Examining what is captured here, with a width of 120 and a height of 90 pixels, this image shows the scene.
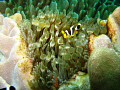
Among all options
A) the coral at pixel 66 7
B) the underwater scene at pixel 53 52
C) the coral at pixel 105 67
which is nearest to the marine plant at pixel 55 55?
the underwater scene at pixel 53 52

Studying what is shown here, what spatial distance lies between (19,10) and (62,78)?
268 cm

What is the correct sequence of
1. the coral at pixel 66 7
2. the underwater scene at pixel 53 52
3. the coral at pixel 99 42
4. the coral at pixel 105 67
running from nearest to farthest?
the coral at pixel 105 67 → the underwater scene at pixel 53 52 → the coral at pixel 99 42 → the coral at pixel 66 7

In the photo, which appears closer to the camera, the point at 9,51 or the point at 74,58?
the point at 74,58

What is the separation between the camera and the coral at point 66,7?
3574 mm

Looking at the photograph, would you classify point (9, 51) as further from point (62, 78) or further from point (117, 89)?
point (117, 89)

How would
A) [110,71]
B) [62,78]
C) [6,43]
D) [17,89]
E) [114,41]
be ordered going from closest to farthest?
[110,71] < [62,78] < [17,89] < [114,41] < [6,43]

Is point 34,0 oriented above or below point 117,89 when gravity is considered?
above

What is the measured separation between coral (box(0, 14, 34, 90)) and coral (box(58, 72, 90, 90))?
29.9 inches

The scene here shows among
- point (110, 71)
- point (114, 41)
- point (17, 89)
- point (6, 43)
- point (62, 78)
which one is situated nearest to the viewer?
point (110, 71)

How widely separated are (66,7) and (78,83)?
250cm

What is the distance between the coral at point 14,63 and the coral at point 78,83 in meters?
0.76

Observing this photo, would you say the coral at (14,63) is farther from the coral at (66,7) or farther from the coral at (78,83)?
the coral at (66,7)

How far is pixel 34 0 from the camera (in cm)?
378

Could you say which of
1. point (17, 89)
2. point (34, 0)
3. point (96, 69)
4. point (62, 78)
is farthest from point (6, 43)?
point (96, 69)
